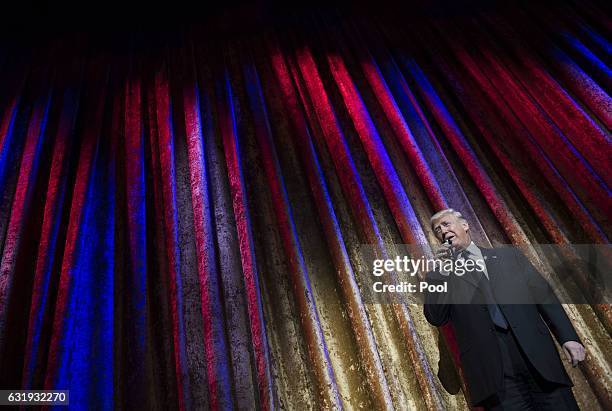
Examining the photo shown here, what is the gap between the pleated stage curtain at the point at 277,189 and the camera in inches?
80.2

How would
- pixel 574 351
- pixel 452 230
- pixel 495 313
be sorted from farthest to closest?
pixel 452 230 < pixel 495 313 < pixel 574 351

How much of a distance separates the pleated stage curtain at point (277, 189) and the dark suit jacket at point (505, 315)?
49 cm

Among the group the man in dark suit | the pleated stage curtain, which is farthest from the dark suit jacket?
the pleated stage curtain

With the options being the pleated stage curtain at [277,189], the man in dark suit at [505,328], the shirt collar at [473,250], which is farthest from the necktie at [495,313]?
the pleated stage curtain at [277,189]

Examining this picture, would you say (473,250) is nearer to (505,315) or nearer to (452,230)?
(452,230)

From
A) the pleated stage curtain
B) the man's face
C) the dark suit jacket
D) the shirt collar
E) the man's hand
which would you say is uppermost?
the pleated stage curtain

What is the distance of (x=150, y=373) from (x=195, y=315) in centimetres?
34

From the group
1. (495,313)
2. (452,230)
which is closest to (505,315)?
(495,313)

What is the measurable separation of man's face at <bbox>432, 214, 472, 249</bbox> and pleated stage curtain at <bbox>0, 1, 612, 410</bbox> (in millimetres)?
520

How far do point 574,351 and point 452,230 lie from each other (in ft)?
1.94

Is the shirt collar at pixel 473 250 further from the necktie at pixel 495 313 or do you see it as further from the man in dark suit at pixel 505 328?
the necktie at pixel 495 313

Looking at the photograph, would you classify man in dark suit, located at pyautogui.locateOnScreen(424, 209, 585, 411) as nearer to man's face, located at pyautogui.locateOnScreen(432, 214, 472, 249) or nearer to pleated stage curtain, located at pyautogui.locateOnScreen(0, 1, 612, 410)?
man's face, located at pyautogui.locateOnScreen(432, 214, 472, 249)

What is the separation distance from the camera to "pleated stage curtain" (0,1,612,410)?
204cm

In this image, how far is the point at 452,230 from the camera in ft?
5.78
